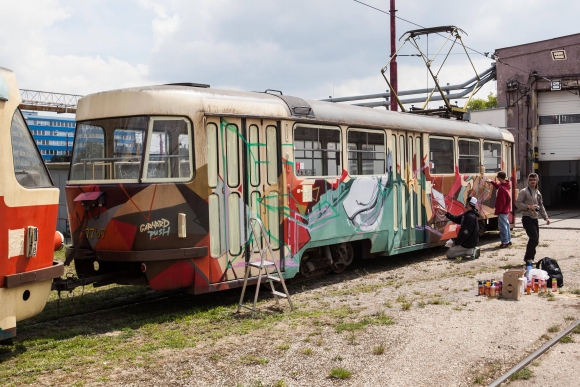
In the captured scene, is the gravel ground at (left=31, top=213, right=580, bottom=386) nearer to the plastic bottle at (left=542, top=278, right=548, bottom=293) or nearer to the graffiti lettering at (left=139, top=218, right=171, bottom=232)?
the plastic bottle at (left=542, top=278, right=548, bottom=293)

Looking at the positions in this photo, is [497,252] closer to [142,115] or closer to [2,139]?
[142,115]

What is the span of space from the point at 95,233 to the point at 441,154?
783cm

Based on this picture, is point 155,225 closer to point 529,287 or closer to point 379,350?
point 379,350

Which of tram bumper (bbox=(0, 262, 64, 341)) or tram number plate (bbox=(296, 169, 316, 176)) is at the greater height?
tram number plate (bbox=(296, 169, 316, 176))

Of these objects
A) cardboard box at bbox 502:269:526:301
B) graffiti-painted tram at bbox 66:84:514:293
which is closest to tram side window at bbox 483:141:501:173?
graffiti-painted tram at bbox 66:84:514:293

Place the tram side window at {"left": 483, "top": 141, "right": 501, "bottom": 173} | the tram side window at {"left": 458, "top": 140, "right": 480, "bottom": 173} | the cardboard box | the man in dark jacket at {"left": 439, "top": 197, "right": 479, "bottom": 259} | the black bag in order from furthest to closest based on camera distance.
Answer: the tram side window at {"left": 483, "top": 141, "right": 501, "bottom": 173}
the tram side window at {"left": 458, "top": 140, "right": 480, "bottom": 173}
the man in dark jacket at {"left": 439, "top": 197, "right": 479, "bottom": 259}
the black bag
the cardboard box

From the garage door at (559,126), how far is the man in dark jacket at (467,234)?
1642 cm

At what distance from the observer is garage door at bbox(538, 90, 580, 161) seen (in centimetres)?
2656

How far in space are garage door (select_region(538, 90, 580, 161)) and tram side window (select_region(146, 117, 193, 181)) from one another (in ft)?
74.8

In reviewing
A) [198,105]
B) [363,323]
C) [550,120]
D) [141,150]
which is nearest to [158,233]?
[141,150]

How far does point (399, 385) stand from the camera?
17.5ft

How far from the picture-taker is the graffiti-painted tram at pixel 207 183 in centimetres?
783

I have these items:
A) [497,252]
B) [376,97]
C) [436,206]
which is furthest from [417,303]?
[376,97]

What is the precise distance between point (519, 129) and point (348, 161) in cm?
1953
